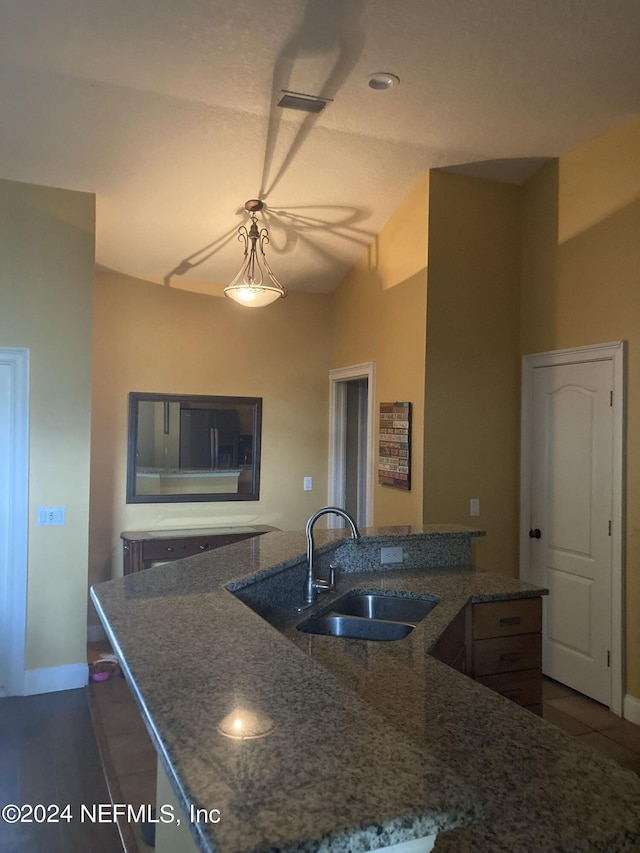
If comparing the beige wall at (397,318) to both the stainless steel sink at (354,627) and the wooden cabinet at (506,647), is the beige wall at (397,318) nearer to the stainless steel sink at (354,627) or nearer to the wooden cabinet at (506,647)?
the wooden cabinet at (506,647)

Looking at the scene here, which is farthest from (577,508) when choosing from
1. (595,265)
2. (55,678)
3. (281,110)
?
(55,678)

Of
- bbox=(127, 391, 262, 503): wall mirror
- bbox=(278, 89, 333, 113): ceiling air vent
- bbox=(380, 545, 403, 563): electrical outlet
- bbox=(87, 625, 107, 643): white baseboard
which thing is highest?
bbox=(278, 89, 333, 113): ceiling air vent

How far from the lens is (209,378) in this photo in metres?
5.27

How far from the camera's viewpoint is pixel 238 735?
3.09ft

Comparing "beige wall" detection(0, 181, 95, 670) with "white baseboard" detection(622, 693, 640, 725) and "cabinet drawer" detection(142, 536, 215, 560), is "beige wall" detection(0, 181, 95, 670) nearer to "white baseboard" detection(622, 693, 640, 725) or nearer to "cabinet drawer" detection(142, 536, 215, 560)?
"cabinet drawer" detection(142, 536, 215, 560)

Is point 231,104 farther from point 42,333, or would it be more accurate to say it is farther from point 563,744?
point 563,744

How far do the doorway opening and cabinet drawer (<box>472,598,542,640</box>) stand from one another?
2201 mm

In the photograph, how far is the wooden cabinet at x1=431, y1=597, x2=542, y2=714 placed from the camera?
8.22 ft

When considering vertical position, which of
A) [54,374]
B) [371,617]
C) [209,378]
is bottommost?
[371,617]

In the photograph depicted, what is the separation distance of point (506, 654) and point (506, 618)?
0.46 feet

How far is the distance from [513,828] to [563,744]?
0.29 m

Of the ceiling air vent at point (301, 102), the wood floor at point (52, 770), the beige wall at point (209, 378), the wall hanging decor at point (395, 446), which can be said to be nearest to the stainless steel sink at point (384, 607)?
the wood floor at point (52, 770)

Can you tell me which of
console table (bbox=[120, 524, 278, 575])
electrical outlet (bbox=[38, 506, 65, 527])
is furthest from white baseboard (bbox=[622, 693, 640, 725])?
electrical outlet (bbox=[38, 506, 65, 527])

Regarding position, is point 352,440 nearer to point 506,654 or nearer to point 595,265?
point 595,265
